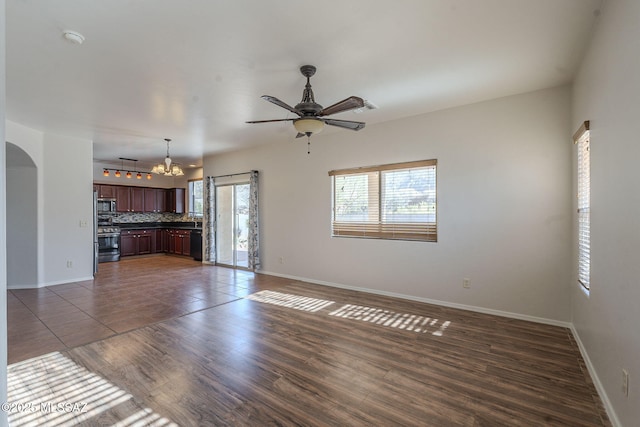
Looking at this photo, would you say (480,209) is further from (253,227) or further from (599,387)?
(253,227)

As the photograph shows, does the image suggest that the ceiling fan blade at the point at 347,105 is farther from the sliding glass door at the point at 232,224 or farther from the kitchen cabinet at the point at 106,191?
the kitchen cabinet at the point at 106,191

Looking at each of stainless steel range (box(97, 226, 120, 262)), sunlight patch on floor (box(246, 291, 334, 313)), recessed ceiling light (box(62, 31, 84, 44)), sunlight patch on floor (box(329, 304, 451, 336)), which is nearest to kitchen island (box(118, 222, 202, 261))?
stainless steel range (box(97, 226, 120, 262))

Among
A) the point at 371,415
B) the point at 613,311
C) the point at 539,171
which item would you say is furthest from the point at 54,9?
the point at 539,171

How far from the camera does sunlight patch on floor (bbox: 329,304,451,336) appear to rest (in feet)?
12.0

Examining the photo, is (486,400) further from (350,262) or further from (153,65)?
(153,65)

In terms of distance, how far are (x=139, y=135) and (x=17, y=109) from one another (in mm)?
1745

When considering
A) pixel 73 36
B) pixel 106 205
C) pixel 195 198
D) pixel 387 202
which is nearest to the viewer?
pixel 73 36

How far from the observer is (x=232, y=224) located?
7887 mm

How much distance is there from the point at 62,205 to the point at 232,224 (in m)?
3.41

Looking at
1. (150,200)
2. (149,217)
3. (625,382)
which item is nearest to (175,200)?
(150,200)

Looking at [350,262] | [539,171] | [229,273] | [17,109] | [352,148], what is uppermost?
[17,109]

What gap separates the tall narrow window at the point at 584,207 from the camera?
2854 mm

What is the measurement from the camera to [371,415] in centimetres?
210

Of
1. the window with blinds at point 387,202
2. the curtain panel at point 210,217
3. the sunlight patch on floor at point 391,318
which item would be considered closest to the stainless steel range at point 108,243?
the curtain panel at point 210,217
